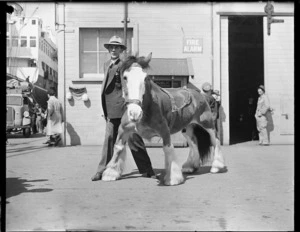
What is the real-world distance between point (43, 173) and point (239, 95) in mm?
9358

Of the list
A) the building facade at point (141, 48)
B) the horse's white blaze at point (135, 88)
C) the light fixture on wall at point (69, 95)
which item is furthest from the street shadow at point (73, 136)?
the horse's white blaze at point (135, 88)

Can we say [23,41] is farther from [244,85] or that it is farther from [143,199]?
[244,85]

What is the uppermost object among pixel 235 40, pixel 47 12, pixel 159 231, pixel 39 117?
pixel 235 40

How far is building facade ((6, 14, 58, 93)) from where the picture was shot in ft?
10.6

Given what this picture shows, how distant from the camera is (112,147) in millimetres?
5348

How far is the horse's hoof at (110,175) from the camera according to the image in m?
4.96

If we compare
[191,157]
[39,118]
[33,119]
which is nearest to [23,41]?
[191,157]

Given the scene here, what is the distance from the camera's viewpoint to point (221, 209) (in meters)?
3.57

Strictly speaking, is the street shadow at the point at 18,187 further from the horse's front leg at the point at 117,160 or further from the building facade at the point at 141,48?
the building facade at the point at 141,48

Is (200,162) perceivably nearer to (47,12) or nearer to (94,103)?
(47,12)

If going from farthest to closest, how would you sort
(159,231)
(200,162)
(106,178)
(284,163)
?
(284,163), (200,162), (106,178), (159,231)
